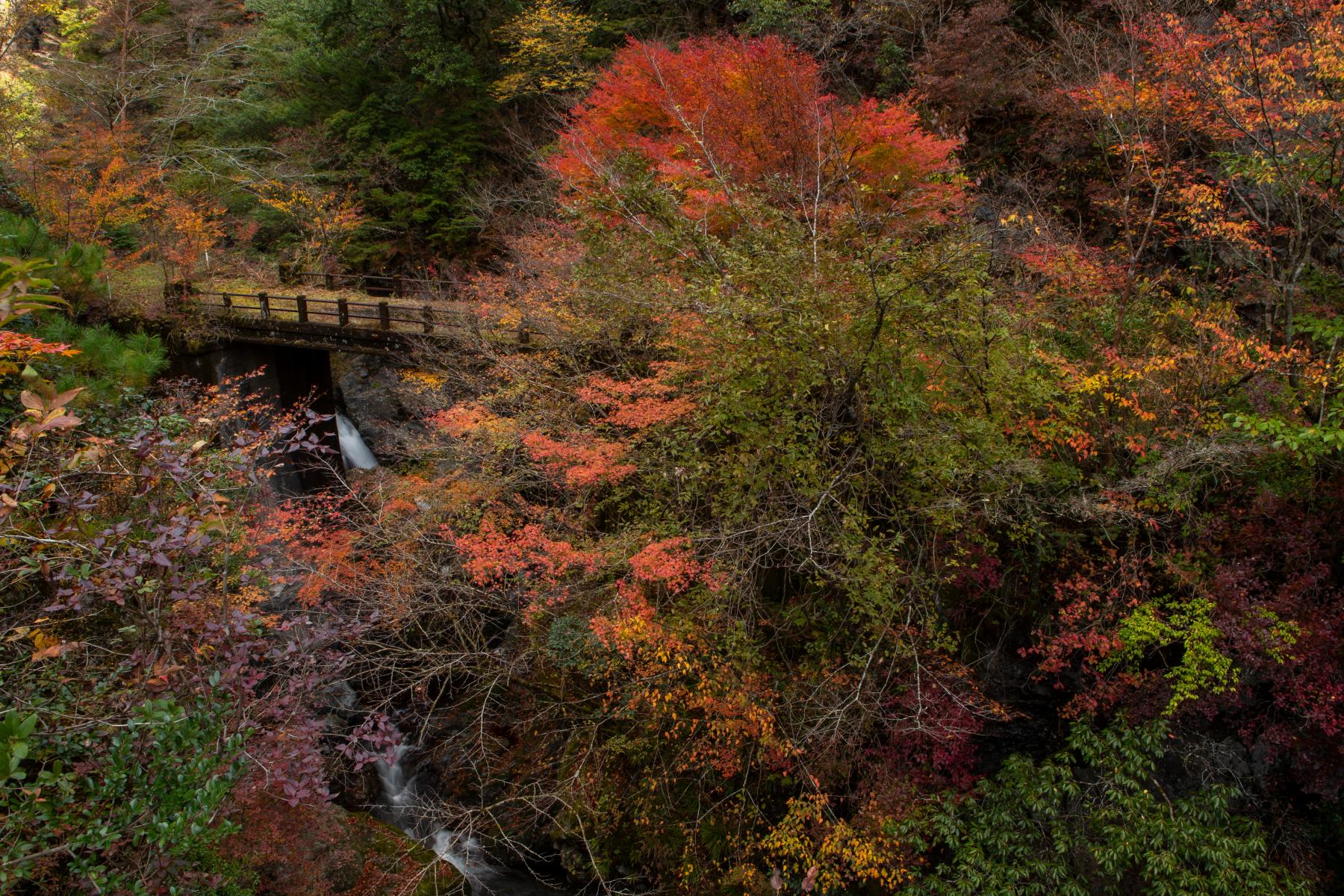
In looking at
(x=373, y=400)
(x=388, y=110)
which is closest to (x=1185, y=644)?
(x=373, y=400)

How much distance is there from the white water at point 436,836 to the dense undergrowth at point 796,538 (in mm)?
349

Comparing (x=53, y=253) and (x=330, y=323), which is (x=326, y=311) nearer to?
(x=330, y=323)

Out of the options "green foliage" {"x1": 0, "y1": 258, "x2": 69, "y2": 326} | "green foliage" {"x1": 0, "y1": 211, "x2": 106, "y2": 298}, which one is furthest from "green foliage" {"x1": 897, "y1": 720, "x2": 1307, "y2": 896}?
"green foliage" {"x1": 0, "y1": 211, "x2": 106, "y2": 298}

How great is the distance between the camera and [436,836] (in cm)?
1008

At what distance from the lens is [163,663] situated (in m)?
4.79

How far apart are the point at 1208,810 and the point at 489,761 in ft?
26.7

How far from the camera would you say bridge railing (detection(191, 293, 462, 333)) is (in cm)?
1408

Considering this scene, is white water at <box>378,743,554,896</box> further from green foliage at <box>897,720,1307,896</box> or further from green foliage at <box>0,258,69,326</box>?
green foliage at <box>0,258,69,326</box>

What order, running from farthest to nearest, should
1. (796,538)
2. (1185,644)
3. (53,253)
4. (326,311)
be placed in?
(326,311)
(53,253)
(796,538)
(1185,644)

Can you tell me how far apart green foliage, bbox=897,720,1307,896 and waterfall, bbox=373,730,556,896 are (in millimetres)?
5045

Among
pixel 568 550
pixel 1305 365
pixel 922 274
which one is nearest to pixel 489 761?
pixel 568 550

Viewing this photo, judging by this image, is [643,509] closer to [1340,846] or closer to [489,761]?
[489,761]

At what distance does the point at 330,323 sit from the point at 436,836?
10.3m

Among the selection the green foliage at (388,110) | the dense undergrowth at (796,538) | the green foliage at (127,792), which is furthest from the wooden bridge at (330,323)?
the green foliage at (127,792)
